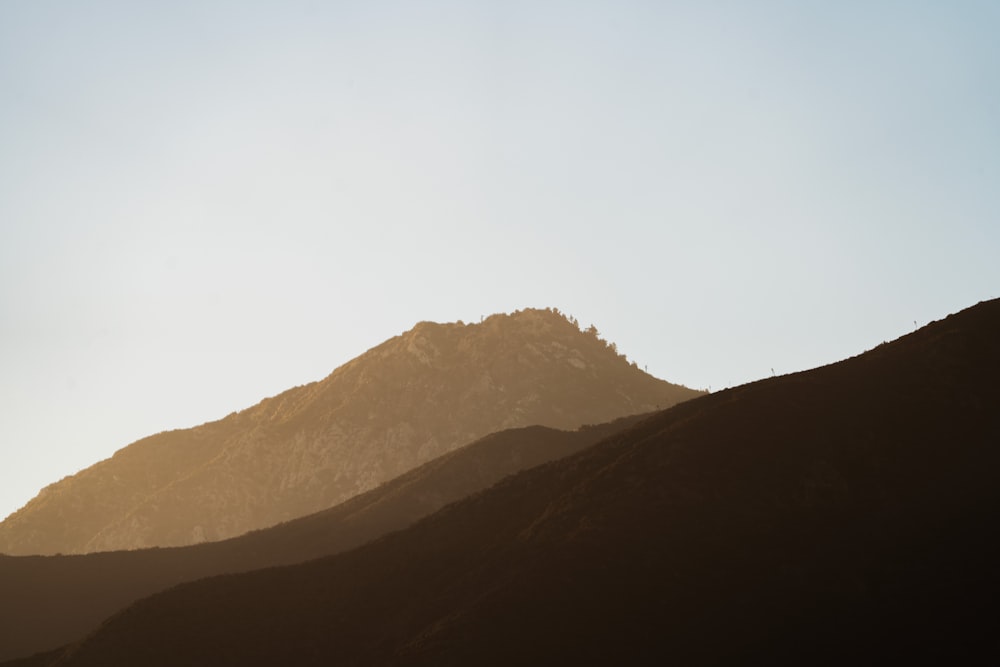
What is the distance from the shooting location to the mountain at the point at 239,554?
119 meters

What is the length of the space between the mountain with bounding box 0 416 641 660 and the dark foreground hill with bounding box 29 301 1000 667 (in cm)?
3433

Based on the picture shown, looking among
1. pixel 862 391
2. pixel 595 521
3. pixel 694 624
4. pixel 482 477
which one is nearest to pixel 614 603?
pixel 694 624

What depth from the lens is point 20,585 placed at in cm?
12938

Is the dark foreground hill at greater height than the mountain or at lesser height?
lesser

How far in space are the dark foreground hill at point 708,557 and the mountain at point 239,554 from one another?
→ 34.3m

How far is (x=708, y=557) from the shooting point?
221 ft

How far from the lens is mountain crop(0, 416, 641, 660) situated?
391 feet

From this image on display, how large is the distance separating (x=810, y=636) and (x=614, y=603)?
13.1 meters

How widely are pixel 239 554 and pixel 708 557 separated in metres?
79.6

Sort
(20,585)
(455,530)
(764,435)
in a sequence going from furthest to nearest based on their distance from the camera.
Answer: (20,585), (455,530), (764,435)

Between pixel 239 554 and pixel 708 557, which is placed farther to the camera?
pixel 239 554

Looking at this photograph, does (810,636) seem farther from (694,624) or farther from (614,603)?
(614,603)

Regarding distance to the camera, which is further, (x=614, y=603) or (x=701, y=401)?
(x=701, y=401)

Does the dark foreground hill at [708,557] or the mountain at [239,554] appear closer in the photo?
the dark foreground hill at [708,557]
